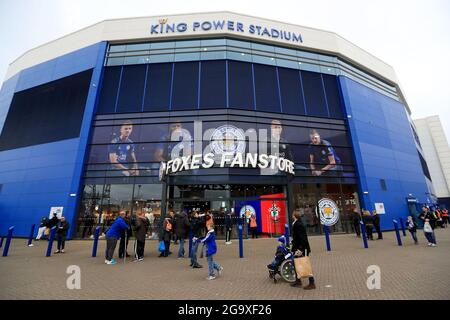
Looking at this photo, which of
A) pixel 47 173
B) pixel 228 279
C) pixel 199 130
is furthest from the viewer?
pixel 47 173

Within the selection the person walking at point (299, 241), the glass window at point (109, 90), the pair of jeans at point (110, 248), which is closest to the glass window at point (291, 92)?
the glass window at point (109, 90)

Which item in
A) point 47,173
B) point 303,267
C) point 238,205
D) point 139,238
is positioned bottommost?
point 303,267

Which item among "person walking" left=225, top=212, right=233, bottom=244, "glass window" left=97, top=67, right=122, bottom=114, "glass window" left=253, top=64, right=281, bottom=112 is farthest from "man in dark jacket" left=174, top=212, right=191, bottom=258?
"glass window" left=97, top=67, right=122, bottom=114

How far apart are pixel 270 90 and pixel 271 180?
8345 millimetres

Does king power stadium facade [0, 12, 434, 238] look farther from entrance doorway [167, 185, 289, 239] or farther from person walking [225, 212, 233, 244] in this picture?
person walking [225, 212, 233, 244]

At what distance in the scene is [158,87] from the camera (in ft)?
63.6

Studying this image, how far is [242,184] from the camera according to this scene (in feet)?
52.6

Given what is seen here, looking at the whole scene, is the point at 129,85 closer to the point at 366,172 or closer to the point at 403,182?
the point at 366,172

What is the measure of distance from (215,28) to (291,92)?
9.29 meters

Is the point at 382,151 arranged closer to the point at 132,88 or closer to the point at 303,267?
the point at 303,267

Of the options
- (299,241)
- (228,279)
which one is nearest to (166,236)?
(228,279)

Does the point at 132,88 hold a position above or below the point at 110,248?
above

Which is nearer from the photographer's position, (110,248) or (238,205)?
(110,248)
